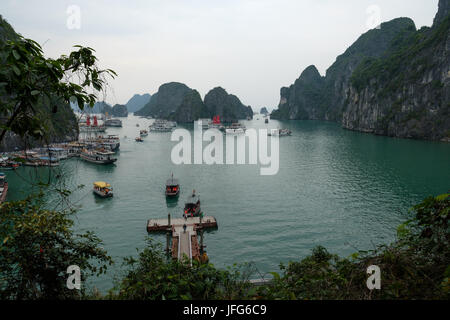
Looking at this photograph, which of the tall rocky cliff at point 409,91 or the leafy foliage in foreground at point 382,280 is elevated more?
the tall rocky cliff at point 409,91

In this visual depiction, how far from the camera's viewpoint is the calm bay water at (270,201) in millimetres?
22344

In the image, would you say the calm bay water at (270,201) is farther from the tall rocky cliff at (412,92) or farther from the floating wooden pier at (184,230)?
the tall rocky cliff at (412,92)

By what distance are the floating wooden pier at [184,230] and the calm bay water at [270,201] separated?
1.06m

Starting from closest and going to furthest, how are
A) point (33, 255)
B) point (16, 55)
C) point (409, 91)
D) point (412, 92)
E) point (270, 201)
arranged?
point (16, 55) → point (33, 255) → point (270, 201) → point (412, 92) → point (409, 91)

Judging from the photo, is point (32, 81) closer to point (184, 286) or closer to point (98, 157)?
point (184, 286)

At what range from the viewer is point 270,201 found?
107 feet

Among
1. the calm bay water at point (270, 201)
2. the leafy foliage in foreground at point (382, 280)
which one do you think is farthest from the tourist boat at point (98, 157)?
the leafy foliage in foreground at point (382, 280)

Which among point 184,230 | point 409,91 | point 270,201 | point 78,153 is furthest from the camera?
point 409,91

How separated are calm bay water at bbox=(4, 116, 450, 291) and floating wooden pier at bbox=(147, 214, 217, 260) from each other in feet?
3.46

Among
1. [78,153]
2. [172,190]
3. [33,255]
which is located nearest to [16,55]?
[33,255]

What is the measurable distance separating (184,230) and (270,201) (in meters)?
12.7
